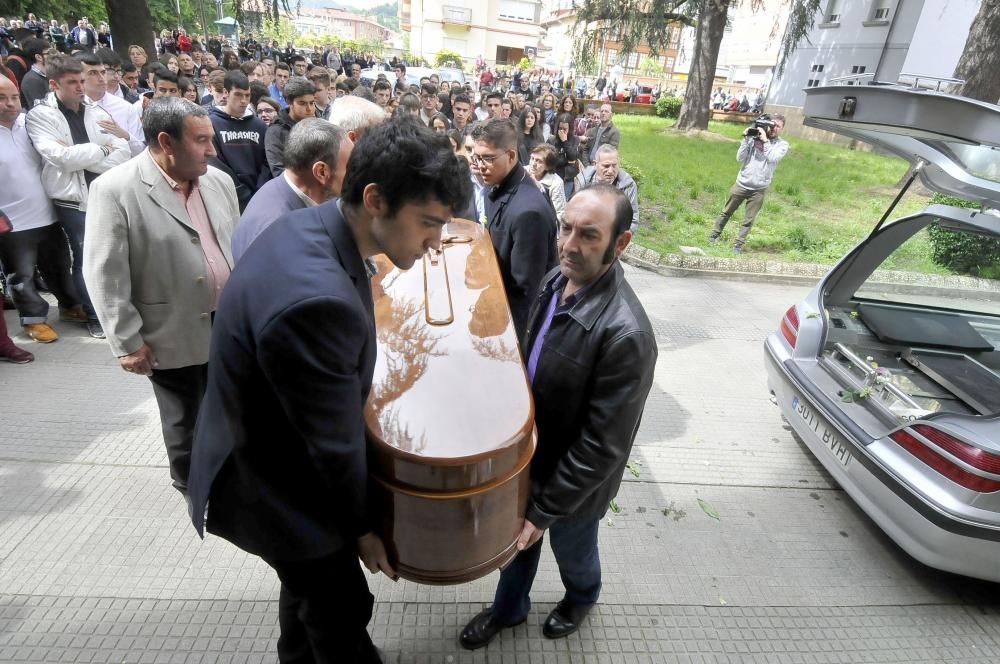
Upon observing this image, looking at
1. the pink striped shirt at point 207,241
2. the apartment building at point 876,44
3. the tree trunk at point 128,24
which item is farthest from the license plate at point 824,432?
the apartment building at point 876,44

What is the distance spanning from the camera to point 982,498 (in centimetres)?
224

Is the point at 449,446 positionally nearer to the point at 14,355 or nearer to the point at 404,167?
the point at 404,167

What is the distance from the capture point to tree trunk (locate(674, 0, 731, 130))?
59.6 feet

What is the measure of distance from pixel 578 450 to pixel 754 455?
247 cm

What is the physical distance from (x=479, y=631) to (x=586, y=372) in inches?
47.8

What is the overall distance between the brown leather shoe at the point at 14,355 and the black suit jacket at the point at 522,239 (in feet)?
11.0

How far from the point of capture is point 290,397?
1141 millimetres

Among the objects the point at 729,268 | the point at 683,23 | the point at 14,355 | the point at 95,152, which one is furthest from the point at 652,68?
the point at 14,355

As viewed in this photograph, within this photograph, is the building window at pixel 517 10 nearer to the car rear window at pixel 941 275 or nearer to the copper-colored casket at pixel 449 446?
the car rear window at pixel 941 275

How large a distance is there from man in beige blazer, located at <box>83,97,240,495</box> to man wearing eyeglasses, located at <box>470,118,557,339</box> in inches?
54.3

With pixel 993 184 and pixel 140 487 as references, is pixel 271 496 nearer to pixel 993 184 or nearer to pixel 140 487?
pixel 140 487

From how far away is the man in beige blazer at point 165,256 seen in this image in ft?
7.26

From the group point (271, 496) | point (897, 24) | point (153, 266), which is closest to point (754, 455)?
point (271, 496)

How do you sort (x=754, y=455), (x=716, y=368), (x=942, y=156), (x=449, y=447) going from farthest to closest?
1. (x=716, y=368)
2. (x=754, y=455)
3. (x=942, y=156)
4. (x=449, y=447)
